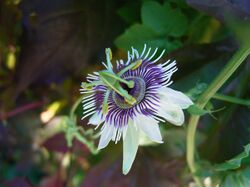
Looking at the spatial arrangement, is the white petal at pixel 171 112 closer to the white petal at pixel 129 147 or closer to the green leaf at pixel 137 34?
the white petal at pixel 129 147

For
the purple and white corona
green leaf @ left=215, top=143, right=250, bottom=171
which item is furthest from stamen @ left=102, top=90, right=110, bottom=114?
green leaf @ left=215, top=143, right=250, bottom=171

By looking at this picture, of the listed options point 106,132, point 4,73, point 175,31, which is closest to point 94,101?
point 106,132

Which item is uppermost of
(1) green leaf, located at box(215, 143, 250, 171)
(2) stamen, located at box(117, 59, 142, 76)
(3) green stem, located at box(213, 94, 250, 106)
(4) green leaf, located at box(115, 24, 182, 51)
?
(2) stamen, located at box(117, 59, 142, 76)

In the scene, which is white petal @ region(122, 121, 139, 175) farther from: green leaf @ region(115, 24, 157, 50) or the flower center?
green leaf @ region(115, 24, 157, 50)

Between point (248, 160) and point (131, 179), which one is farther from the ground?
point (248, 160)

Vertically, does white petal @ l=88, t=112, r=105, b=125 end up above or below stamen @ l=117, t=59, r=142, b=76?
below

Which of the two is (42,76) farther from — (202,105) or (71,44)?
(202,105)
